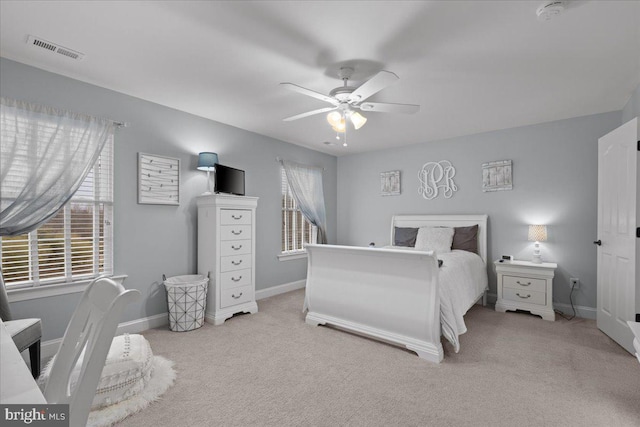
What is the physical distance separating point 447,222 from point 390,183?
121cm

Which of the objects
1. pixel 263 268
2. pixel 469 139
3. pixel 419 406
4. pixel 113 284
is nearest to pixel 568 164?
pixel 469 139

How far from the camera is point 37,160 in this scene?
2539mm

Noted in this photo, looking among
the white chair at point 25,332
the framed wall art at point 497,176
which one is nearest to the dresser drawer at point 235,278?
the white chair at point 25,332

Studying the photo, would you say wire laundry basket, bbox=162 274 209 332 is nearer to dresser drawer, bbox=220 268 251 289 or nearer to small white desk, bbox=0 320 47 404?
dresser drawer, bbox=220 268 251 289

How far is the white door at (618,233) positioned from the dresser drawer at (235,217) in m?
3.84

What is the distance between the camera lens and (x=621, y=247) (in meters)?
2.80

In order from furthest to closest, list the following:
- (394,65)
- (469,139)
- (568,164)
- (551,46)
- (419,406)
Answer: (469,139) → (568,164) → (394,65) → (551,46) → (419,406)

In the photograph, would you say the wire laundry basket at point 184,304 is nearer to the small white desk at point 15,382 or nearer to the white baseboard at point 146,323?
the white baseboard at point 146,323

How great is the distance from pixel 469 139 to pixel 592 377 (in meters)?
3.31

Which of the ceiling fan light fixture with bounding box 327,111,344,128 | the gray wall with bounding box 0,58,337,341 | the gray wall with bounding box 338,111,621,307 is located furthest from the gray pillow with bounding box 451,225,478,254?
the gray wall with bounding box 0,58,337,341

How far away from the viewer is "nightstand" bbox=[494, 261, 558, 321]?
3625 mm

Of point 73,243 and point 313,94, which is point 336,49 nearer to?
point 313,94

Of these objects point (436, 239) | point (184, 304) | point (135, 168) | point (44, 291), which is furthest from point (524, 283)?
point (44, 291)

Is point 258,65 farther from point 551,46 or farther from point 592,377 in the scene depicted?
point 592,377
